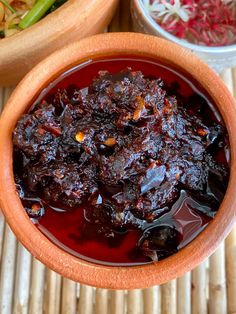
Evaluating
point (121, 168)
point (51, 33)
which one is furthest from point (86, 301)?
point (51, 33)

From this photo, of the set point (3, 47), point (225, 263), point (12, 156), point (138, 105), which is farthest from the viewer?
point (225, 263)

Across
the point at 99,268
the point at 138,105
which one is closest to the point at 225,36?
the point at 138,105

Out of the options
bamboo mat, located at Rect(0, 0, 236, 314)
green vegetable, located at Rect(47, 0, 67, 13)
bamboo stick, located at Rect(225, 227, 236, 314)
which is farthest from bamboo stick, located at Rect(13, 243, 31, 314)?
green vegetable, located at Rect(47, 0, 67, 13)

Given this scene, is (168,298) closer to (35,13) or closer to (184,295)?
(184,295)

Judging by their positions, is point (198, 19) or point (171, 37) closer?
point (171, 37)

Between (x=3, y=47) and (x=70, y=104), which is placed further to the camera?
(x=3, y=47)

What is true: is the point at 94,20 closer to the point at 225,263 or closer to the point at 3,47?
the point at 3,47
